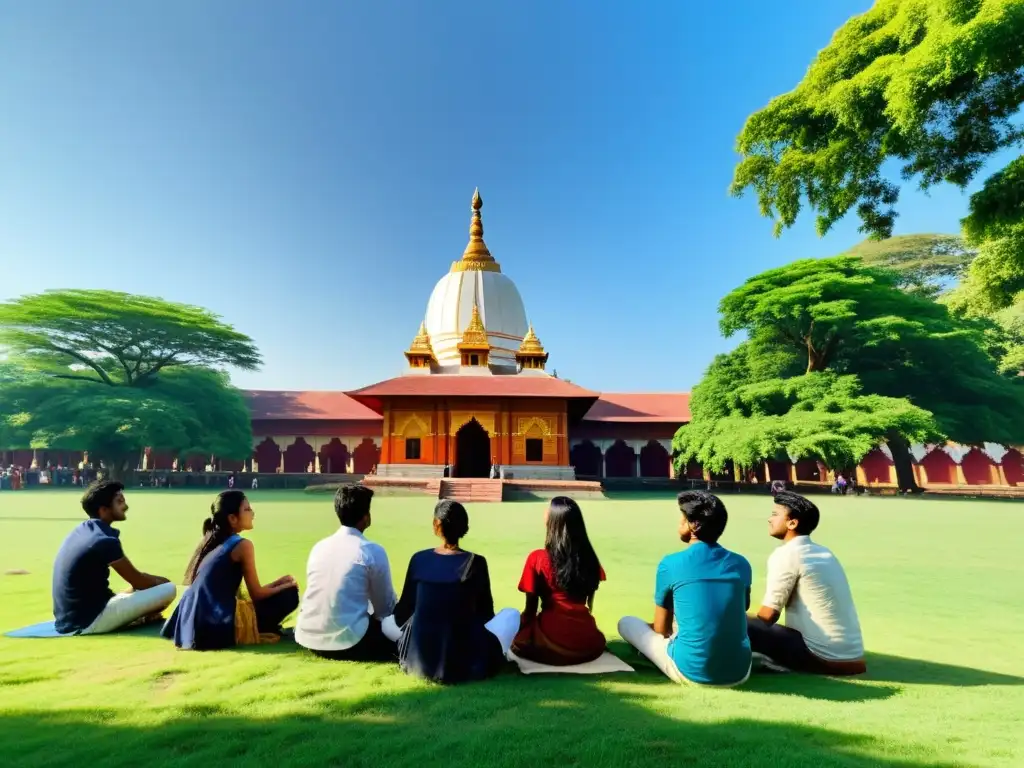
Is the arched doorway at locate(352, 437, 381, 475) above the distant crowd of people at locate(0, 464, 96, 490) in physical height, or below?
above

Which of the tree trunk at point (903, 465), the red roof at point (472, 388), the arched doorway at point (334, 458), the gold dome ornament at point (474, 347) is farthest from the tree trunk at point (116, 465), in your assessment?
the tree trunk at point (903, 465)

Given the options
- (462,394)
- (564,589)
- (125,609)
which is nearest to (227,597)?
(125,609)

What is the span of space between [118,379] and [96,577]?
28.9 meters

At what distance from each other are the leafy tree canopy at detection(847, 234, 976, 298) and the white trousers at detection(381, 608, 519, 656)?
40586 mm

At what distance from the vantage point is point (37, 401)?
950 inches

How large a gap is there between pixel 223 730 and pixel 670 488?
26669 mm

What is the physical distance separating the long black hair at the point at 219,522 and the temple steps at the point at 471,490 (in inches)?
580

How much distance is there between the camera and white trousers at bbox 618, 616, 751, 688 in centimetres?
307

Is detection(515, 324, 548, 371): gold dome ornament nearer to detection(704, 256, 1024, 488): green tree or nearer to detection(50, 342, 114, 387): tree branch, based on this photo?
detection(704, 256, 1024, 488): green tree

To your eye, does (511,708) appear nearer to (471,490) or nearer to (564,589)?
(564,589)

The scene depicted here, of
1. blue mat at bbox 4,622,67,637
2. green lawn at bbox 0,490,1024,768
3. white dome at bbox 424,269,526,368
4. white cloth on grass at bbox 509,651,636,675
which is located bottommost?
green lawn at bbox 0,490,1024,768

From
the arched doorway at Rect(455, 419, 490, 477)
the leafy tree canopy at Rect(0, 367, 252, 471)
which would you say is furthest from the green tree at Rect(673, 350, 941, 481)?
the leafy tree canopy at Rect(0, 367, 252, 471)

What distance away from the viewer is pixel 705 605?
291 cm

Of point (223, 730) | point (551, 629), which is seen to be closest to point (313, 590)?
point (223, 730)
